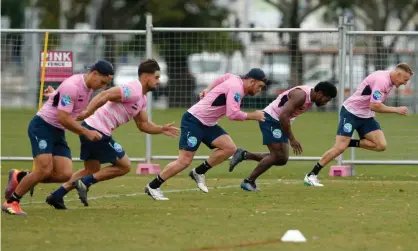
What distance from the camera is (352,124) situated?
18.8m

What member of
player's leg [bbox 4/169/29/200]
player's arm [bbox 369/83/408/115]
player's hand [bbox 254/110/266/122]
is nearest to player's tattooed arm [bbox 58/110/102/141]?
player's leg [bbox 4/169/29/200]

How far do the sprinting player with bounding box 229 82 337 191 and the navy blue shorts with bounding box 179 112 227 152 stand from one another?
0.88 metres


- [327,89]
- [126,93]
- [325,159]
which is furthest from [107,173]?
[325,159]

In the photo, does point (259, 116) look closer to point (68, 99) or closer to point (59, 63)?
point (68, 99)

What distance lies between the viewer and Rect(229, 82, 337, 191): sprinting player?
17.3m

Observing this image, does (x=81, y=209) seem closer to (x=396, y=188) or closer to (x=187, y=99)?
(x=396, y=188)

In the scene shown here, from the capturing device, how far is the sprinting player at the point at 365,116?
18.2m

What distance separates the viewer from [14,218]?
1384cm

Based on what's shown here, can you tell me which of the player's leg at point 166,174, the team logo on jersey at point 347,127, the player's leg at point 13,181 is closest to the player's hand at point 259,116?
the player's leg at point 166,174

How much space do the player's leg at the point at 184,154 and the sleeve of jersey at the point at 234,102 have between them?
0.57 m

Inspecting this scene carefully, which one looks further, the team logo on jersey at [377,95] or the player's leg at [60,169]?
the team logo on jersey at [377,95]

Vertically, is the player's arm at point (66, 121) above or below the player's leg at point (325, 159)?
above

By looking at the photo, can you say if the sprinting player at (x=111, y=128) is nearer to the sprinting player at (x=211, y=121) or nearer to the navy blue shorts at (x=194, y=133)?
the sprinting player at (x=211, y=121)

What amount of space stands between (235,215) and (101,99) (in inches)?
84.3
